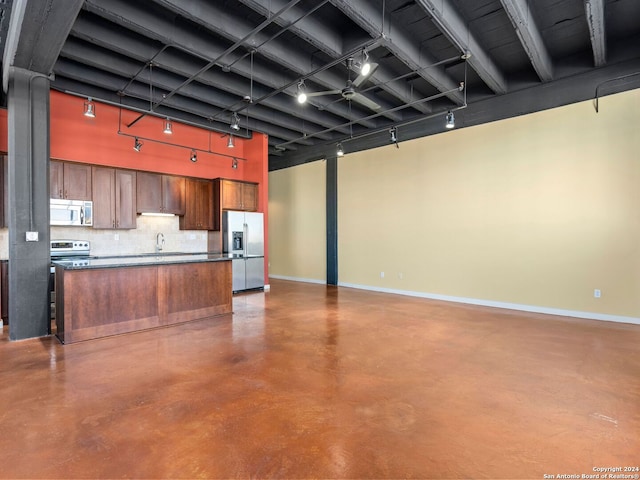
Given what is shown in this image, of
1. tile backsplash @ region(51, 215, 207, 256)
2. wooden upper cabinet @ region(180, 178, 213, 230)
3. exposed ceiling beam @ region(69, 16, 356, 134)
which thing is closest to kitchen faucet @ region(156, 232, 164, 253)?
tile backsplash @ region(51, 215, 207, 256)

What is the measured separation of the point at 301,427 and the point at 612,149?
5.72 meters

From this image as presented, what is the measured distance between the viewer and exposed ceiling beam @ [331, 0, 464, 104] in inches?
141

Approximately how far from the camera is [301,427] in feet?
7.27

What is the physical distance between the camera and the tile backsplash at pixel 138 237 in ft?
18.7

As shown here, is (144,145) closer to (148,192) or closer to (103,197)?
(148,192)

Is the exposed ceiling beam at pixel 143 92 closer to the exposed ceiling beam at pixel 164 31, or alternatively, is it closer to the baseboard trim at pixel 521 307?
the exposed ceiling beam at pixel 164 31

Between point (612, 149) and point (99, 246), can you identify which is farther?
point (99, 246)

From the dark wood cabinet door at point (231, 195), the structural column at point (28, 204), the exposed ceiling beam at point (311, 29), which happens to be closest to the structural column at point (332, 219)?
the dark wood cabinet door at point (231, 195)

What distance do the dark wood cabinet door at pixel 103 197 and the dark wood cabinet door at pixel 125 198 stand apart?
7 cm

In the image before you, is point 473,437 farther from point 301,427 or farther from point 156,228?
point 156,228

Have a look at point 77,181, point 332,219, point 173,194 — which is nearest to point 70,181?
point 77,181

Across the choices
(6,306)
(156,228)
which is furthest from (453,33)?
(6,306)

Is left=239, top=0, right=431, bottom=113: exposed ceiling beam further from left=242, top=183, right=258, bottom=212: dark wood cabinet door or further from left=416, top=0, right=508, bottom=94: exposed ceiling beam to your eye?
left=242, top=183, right=258, bottom=212: dark wood cabinet door

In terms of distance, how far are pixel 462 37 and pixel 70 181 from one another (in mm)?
6232
